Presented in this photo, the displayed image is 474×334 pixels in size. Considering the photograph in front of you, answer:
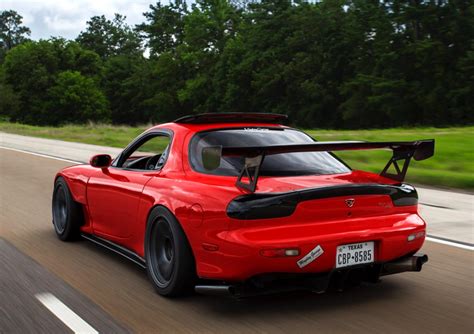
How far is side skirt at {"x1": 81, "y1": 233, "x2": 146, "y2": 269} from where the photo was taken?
542 centimetres

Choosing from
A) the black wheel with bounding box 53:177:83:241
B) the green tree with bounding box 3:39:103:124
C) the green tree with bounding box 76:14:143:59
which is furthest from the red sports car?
the green tree with bounding box 76:14:143:59

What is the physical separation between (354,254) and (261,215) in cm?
70

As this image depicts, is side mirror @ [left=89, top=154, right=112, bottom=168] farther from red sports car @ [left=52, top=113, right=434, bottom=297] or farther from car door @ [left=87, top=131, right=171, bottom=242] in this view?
red sports car @ [left=52, top=113, right=434, bottom=297]

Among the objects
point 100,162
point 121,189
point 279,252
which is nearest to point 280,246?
point 279,252

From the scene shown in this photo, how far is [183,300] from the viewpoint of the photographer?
486cm

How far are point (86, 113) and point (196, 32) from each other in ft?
62.4

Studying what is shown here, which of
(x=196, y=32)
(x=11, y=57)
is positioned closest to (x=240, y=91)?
(x=196, y=32)

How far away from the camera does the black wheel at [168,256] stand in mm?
4707

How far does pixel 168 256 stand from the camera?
16.6 feet

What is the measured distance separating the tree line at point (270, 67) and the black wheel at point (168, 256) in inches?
2041

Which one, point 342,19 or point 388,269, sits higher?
point 342,19

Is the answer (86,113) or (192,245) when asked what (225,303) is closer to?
(192,245)

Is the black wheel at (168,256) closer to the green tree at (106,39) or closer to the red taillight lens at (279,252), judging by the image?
the red taillight lens at (279,252)

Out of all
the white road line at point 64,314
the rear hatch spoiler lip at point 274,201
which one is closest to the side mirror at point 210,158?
the rear hatch spoiler lip at point 274,201
